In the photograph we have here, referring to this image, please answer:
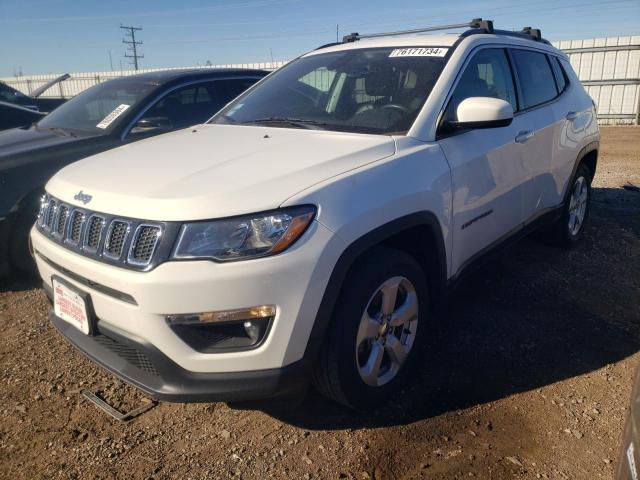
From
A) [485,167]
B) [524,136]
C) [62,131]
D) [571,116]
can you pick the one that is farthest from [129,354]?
[571,116]

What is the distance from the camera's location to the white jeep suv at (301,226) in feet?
6.50

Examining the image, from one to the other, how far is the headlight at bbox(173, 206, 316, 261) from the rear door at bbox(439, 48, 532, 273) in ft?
3.88

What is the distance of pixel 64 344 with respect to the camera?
336 centimetres

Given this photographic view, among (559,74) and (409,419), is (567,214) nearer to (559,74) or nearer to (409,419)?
(559,74)

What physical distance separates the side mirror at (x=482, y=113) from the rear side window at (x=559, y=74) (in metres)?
1.98

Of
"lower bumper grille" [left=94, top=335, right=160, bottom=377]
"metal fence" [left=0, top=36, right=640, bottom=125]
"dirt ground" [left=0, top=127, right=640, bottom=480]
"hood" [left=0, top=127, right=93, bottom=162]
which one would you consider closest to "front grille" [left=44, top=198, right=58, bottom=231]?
"lower bumper grille" [left=94, top=335, right=160, bottom=377]

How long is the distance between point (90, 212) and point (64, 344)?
150 centimetres

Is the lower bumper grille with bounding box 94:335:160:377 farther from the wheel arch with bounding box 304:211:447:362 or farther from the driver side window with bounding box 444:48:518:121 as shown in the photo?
the driver side window with bounding box 444:48:518:121

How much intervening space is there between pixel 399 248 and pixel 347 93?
1.12m

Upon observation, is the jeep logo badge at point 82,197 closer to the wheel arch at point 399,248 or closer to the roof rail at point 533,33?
the wheel arch at point 399,248

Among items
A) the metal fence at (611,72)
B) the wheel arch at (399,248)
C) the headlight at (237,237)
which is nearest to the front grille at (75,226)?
the headlight at (237,237)

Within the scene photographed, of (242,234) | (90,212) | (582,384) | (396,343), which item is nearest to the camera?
(242,234)

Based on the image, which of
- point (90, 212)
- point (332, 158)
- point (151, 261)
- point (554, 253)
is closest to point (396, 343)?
point (332, 158)

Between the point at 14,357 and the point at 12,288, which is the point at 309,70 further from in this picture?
the point at 12,288
